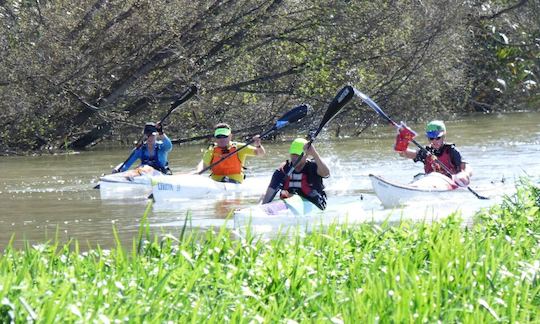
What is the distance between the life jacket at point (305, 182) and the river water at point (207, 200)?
702 mm

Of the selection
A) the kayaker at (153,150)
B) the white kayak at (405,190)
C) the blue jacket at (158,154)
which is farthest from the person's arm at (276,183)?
the blue jacket at (158,154)

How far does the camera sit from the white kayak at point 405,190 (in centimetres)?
1451

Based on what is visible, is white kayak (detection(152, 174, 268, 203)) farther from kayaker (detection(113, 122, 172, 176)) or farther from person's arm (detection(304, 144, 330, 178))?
person's arm (detection(304, 144, 330, 178))

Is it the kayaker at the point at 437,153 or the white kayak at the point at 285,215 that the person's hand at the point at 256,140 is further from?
the white kayak at the point at 285,215

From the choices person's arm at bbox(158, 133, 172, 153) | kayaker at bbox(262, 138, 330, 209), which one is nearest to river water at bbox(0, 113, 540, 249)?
kayaker at bbox(262, 138, 330, 209)

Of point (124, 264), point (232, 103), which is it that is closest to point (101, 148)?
point (232, 103)

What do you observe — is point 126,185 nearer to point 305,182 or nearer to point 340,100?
point 340,100

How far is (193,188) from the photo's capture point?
1703 centimetres

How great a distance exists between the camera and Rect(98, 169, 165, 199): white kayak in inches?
696

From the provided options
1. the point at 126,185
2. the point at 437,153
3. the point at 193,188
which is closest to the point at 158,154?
the point at 126,185

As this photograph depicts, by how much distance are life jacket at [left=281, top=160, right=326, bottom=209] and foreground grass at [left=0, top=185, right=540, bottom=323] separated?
18.4ft

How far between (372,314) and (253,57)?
23.7 metres

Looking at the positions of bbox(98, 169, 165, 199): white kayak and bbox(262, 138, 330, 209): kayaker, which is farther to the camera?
bbox(98, 169, 165, 199): white kayak

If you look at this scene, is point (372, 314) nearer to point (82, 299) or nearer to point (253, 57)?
point (82, 299)
